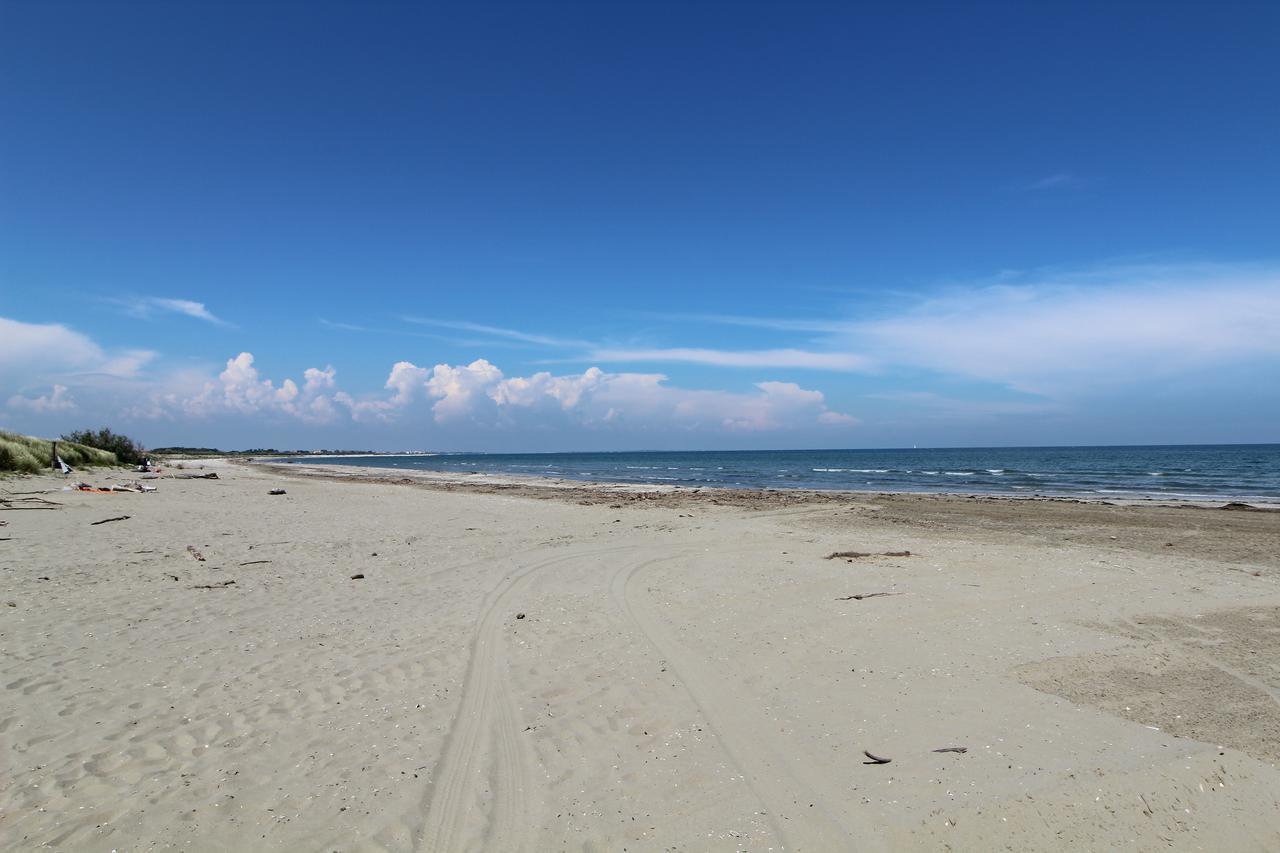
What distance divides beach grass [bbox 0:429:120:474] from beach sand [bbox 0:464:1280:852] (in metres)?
24.4

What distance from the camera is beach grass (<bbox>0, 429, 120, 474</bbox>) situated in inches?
1147

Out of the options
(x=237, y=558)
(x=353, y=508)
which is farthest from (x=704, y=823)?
(x=353, y=508)

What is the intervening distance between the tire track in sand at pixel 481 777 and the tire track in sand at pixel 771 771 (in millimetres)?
1561

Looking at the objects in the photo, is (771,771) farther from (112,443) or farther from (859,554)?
(112,443)

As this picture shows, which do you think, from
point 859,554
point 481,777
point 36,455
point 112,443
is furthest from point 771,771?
point 112,443

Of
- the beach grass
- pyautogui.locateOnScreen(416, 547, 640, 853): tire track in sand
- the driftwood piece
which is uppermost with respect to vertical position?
the beach grass

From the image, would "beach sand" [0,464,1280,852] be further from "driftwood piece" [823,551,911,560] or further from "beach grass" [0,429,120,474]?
"beach grass" [0,429,120,474]

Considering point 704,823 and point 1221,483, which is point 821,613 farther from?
point 1221,483

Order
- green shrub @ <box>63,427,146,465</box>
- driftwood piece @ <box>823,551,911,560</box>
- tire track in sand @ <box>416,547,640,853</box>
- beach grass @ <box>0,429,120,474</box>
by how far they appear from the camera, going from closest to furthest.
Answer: tire track in sand @ <box>416,547,640,853</box>
driftwood piece @ <box>823,551,911,560</box>
beach grass @ <box>0,429,120,474</box>
green shrub @ <box>63,427,146,465</box>

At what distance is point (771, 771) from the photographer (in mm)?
4473

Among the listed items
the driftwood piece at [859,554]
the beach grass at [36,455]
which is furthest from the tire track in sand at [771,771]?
the beach grass at [36,455]

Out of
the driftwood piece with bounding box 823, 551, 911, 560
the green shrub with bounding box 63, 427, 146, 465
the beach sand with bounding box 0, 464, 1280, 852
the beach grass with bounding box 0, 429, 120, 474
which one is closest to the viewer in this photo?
the beach sand with bounding box 0, 464, 1280, 852

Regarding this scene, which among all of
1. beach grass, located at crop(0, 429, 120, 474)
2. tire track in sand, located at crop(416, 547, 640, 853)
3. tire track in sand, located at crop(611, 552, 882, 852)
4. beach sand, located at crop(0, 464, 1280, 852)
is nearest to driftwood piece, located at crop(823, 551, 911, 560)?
beach sand, located at crop(0, 464, 1280, 852)

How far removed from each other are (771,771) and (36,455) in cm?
4332
